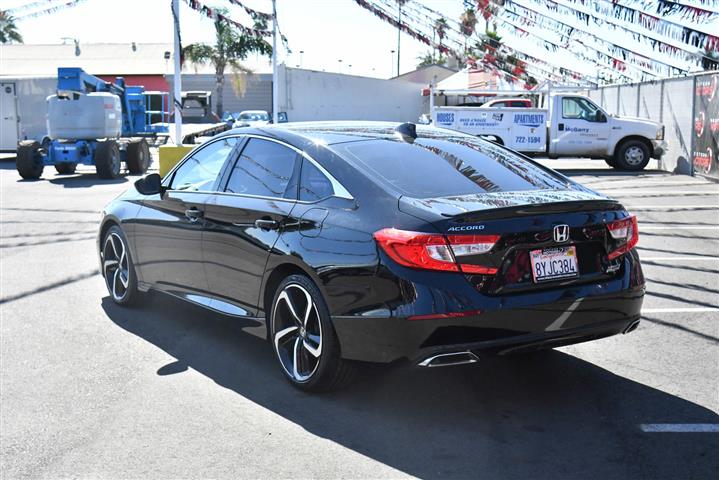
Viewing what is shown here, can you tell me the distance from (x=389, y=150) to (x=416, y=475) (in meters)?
2.17

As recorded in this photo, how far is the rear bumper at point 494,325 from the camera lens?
434 cm

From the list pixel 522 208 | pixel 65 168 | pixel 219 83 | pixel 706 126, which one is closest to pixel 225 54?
pixel 219 83

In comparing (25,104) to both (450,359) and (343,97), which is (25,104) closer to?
(450,359)

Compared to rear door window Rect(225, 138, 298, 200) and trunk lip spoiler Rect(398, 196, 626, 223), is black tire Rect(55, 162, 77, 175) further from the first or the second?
trunk lip spoiler Rect(398, 196, 626, 223)

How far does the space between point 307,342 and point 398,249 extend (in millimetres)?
976

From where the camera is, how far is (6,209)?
15320 millimetres

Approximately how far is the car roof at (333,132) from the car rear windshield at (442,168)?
14 cm

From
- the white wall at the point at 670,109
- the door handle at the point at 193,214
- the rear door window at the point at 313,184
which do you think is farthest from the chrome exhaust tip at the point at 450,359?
the white wall at the point at 670,109

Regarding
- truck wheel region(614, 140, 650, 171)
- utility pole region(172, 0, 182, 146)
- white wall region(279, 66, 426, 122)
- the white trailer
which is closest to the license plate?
utility pole region(172, 0, 182, 146)

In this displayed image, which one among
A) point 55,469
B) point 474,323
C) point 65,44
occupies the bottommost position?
point 55,469

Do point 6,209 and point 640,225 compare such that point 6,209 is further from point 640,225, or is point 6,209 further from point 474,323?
point 474,323

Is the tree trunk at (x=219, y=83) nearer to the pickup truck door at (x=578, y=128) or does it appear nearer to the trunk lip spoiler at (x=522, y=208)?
the pickup truck door at (x=578, y=128)

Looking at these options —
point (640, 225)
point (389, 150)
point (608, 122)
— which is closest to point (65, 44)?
point (608, 122)

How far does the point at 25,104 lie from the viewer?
97.4 ft
